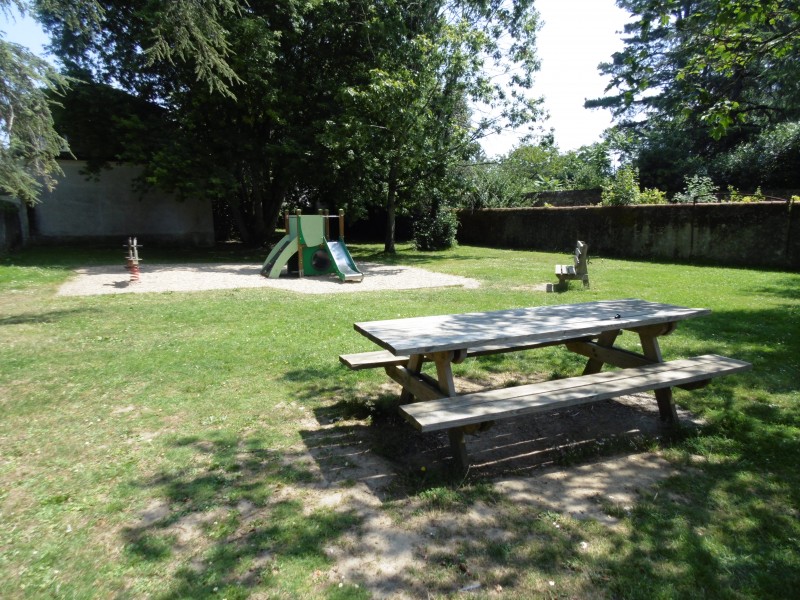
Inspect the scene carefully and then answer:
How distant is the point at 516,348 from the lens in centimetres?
460

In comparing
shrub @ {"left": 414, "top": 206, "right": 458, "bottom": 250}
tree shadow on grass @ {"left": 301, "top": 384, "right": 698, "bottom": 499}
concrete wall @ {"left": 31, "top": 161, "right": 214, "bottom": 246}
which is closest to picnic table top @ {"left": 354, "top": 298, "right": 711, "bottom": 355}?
tree shadow on grass @ {"left": 301, "top": 384, "right": 698, "bottom": 499}

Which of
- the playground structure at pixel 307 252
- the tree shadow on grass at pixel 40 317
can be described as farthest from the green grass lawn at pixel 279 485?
the playground structure at pixel 307 252

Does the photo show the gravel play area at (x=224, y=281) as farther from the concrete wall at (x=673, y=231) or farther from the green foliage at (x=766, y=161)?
the green foliage at (x=766, y=161)

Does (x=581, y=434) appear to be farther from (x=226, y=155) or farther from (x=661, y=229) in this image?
(x=226, y=155)

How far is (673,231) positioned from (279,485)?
15625 millimetres

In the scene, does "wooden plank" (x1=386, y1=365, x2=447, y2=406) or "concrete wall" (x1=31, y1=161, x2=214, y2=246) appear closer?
"wooden plank" (x1=386, y1=365, x2=447, y2=406)

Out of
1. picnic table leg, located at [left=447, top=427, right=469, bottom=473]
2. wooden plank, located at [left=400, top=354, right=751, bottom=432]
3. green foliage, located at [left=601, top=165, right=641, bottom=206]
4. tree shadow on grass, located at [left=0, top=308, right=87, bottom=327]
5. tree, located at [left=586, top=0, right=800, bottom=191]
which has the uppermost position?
tree, located at [left=586, top=0, right=800, bottom=191]

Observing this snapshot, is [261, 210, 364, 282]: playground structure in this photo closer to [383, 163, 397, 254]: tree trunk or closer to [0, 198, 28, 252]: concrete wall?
[383, 163, 397, 254]: tree trunk

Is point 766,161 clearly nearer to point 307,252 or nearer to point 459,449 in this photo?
point 307,252

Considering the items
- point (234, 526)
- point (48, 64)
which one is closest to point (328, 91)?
point (48, 64)

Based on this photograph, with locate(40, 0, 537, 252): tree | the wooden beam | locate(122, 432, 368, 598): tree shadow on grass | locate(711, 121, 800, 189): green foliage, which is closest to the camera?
locate(122, 432, 368, 598): tree shadow on grass

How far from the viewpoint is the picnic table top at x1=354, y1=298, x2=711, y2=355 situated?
3381mm

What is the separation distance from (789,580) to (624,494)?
860 millimetres

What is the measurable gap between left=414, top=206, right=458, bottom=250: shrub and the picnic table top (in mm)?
16788
